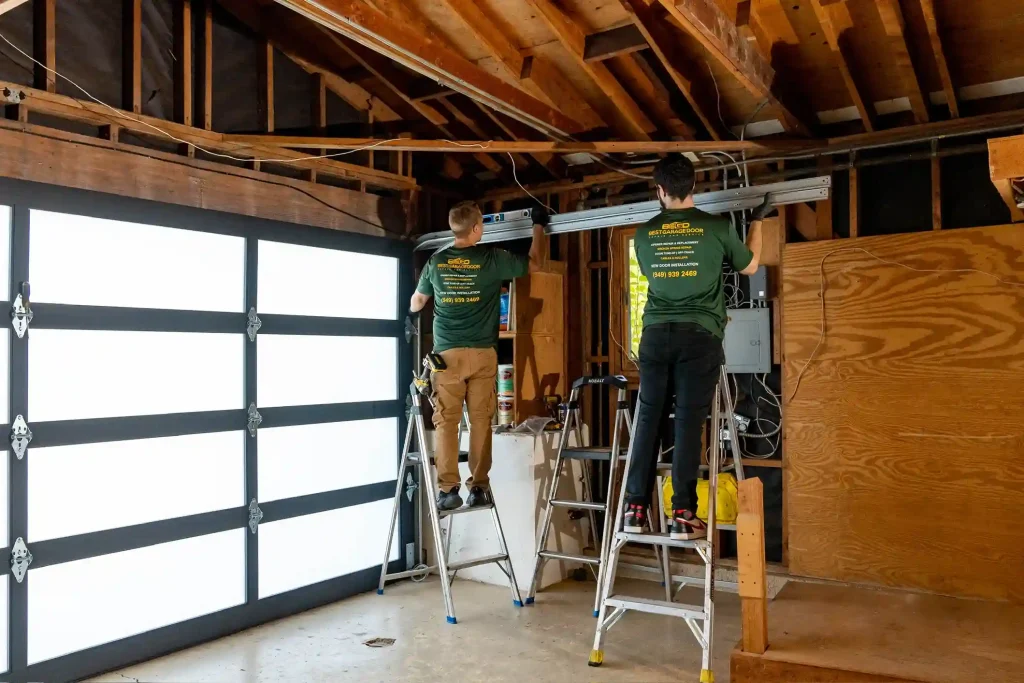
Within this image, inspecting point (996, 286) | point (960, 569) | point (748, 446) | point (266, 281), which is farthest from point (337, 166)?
point (960, 569)

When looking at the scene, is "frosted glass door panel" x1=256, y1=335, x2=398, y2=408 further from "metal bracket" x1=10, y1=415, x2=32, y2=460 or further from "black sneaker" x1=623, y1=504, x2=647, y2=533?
"black sneaker" x1=623, y1=504, x2=647, y2=533

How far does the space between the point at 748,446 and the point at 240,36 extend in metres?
3.89

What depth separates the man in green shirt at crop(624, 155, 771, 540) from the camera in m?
3.49

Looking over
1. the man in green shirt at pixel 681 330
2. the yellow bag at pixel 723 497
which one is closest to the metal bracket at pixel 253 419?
the man in green shirt at pixel 681 330

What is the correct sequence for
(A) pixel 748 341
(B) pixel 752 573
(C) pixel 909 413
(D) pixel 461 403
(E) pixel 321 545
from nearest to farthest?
(B) pixel 752 573, (C) pixel 909 413, (D) pixel 461 403, (A) pixel 748 341, (E) pixel 321 545

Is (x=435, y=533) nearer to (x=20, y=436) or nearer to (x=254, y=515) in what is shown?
(x=254, y=515)

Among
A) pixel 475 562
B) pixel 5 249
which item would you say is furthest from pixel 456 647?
pixel 5 249

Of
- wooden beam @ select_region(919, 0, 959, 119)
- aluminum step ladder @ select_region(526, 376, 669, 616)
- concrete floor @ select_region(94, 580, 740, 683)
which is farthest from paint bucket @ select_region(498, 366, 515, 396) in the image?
wooden beam @ select_region(919, 0, 959, 119)

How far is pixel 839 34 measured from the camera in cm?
381

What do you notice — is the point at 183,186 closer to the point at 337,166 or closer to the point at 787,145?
the point at 337,166

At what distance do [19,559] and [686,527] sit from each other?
9.80ft

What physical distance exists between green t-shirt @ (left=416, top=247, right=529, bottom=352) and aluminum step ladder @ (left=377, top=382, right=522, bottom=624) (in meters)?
0.44

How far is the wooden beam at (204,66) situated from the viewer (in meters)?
4.32

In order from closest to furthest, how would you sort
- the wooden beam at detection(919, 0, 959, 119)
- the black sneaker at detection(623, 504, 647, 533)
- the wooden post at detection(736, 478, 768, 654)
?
the wooden post at detection(736, 478, 768, 654)
the wooden beam at detection(919, 0, 959, 119)
the black sneaker at detection(623, 504, 647, 533)
